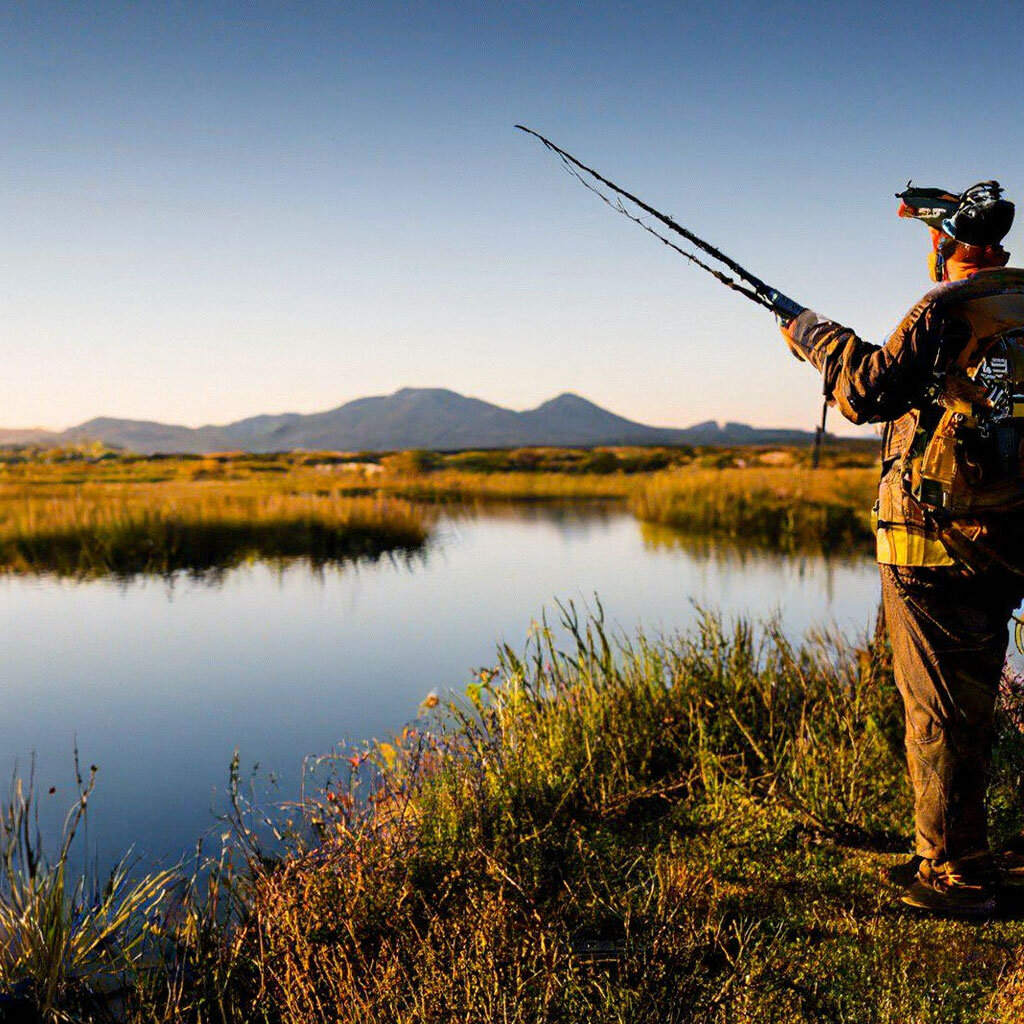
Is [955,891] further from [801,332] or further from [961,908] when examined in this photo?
[801,332]

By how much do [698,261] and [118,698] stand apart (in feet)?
29.6

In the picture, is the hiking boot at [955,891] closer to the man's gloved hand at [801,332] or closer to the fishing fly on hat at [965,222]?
the man's gloved hand at [801,332]

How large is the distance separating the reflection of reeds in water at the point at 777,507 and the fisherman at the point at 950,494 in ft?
57.3

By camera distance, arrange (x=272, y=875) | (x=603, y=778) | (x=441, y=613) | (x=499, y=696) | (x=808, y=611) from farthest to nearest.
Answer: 1. (x=441, y=613)
2. (x=808, y=611)
3. (x=499, y=696)
4. (x=603, y=778)
5. (x=272, y=875)

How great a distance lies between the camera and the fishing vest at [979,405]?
317 cm

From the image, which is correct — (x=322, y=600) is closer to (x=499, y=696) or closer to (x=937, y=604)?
(x=499, y=696)

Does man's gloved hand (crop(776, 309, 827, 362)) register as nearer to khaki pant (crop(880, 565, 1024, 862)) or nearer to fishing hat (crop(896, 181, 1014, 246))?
fishing hat (crop(896, 181, 1014, 246))

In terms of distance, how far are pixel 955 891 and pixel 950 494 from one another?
1610 millimetres

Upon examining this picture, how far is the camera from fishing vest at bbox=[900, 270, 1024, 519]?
10.4ft

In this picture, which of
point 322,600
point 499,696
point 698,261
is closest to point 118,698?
point 322,600

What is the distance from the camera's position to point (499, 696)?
5777 mm

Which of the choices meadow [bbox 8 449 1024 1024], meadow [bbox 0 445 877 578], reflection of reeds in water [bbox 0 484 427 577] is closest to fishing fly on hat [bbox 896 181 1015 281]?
meadow [bbox 8 449 1024 1024]

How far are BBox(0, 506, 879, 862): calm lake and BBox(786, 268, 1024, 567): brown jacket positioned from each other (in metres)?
2.81

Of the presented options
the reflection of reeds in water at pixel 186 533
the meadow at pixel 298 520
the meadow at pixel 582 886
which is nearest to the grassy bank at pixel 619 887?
the meadow at pixel 582 886
